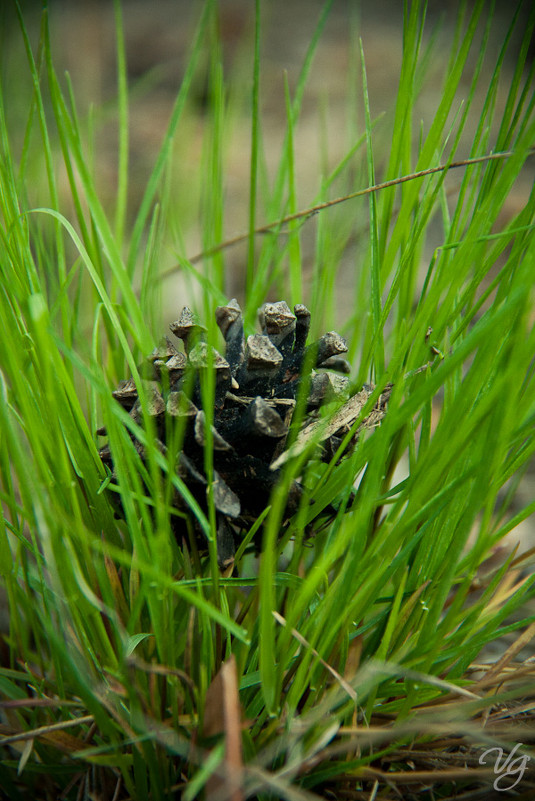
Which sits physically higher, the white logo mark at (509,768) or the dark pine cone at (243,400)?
the dark pine cone at (243,400)

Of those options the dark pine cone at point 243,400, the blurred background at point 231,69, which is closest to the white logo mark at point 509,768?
the dark pine cone at point 243,400

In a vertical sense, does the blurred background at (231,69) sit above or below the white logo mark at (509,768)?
above

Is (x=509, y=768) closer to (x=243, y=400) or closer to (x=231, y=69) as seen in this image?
(x=243, y=400)

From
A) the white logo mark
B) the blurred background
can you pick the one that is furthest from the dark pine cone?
the blurred background

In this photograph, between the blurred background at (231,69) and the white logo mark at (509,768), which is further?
the blurred background at (231,69)

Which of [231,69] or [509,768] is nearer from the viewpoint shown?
[509,768]

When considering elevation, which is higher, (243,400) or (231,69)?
(231,69)

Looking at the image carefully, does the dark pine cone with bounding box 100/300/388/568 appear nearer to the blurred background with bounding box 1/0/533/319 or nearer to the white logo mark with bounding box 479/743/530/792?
the white logo mark with bounding box 479/743/530/792

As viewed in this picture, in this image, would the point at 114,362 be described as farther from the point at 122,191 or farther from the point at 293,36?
the point at 293,36

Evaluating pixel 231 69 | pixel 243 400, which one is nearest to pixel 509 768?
pixel 243 400

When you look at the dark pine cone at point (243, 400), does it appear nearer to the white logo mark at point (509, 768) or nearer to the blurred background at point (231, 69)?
the white logo mark at point (509, 768)
